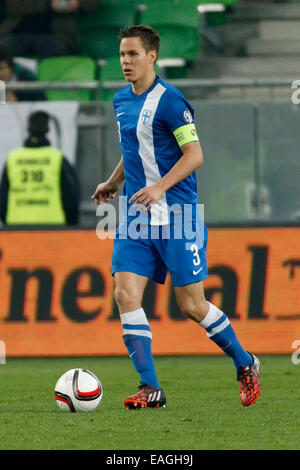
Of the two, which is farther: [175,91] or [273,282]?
[273,282]

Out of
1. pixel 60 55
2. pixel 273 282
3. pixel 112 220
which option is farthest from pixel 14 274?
pixel 60 55

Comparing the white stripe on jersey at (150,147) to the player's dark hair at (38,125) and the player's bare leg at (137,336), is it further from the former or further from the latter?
the player's dark hair at (38,125)

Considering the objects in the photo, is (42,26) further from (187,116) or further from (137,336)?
(137,336)

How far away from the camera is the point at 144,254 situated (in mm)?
6719

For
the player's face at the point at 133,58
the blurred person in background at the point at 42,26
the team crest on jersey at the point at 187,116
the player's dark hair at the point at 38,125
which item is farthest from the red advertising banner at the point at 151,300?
the blurred person in background at the point at 42,26

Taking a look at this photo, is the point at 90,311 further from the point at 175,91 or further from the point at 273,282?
the point at 175,91

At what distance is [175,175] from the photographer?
6492mm

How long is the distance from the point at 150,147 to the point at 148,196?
46 centimetres

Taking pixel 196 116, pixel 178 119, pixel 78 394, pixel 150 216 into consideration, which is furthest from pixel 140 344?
pixel 196 116

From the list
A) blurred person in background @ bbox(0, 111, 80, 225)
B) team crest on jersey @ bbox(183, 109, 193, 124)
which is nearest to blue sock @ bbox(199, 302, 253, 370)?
team crest on jersey @ bbox(183, 109, 193, 124)

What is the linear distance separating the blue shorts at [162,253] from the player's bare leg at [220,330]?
0.08m

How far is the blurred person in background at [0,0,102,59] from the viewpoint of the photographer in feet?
46.5

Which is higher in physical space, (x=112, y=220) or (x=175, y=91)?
(x=175, y=91)
